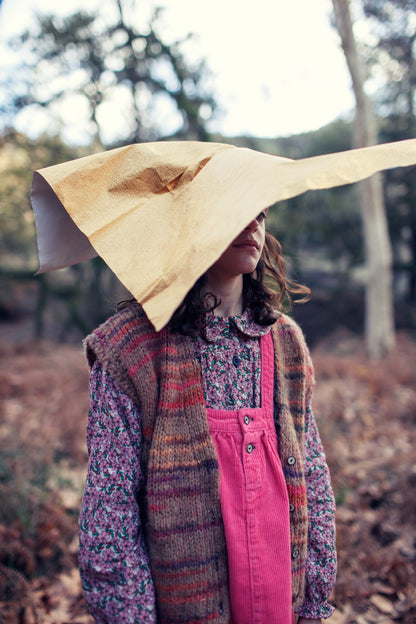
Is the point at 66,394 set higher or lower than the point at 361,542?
higher

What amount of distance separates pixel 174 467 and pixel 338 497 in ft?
8.25

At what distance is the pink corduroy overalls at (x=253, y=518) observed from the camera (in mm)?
1393

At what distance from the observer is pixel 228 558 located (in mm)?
1393

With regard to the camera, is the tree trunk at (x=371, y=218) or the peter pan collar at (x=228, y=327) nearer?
the peter pan collar at (x=228, y=327)

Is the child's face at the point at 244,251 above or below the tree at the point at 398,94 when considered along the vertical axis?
below

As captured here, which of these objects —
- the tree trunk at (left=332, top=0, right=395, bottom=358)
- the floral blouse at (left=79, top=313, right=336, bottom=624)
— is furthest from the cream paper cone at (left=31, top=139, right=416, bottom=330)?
the tree trunk at (left=332, top=0, right=395, bottom=358)

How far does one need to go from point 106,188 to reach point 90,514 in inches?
36.0

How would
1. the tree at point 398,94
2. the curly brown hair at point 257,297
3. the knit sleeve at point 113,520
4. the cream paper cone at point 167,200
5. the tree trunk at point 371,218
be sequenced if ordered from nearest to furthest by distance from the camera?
the cream paper cone at point 167,200
the knit sleeve at point 113,520
the curly brown hair at point 257,297
the tree trunk at point 371,218
the tree at point 398,94

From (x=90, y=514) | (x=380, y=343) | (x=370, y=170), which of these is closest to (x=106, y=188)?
(x=370, y=170)

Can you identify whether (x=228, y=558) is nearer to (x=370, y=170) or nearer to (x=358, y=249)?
(x=370, y=170)

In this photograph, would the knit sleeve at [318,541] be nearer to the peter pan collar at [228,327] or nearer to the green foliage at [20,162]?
the peter pan collar at [228,327]

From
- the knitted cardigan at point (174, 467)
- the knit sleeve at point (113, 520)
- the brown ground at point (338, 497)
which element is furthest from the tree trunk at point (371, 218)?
the knit sleeve at point (113, 520)

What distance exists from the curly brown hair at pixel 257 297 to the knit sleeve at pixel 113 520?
0.29 meters

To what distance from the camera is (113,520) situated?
1.33 meters
